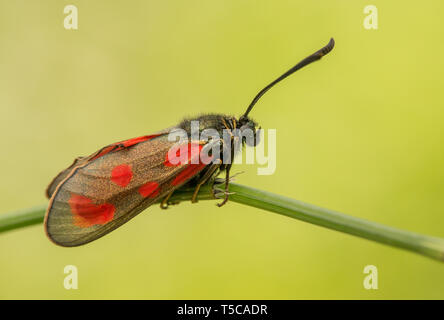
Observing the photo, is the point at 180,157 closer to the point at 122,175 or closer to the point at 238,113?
the point at 122,175

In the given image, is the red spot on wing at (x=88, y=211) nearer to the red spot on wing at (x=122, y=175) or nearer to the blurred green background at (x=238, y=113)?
the red spot on wing at (x=122, y=175)

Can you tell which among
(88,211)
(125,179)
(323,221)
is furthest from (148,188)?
(323,221)

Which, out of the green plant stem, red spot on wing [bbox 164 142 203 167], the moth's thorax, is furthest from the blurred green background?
the green plant stem

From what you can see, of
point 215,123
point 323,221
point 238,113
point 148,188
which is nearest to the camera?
point 323,221

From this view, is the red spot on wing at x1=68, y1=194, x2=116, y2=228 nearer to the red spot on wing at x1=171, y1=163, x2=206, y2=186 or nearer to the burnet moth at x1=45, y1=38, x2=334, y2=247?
the burnet moth at x1=45, y1=38, x2=334, y2=247

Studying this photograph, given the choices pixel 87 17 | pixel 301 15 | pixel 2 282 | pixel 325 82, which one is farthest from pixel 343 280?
pixel 87 17

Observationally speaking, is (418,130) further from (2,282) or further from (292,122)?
(2,282)
